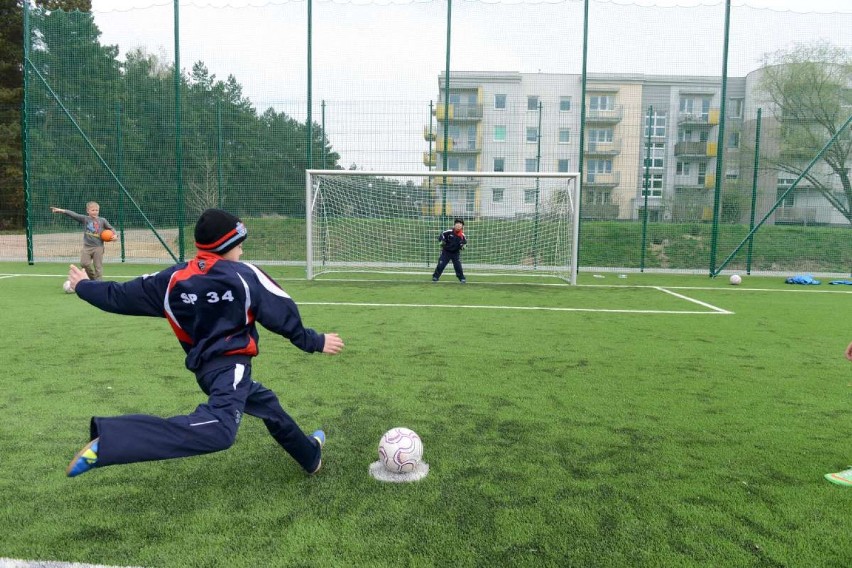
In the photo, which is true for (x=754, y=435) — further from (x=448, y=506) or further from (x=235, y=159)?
(x=235, y=159)

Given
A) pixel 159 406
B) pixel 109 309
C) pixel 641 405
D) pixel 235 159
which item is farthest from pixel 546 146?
pixel 109 309

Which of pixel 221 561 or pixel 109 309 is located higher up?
pixel 109 309

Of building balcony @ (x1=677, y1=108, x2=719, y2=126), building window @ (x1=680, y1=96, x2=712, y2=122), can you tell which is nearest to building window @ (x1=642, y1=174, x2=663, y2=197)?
building balcony @ (x1=677, y1=108, x2=719, y2=126)

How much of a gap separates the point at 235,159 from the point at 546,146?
27.9 ft

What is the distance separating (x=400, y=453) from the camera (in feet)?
10.6

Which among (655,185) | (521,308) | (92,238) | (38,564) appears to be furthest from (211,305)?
(655,185)

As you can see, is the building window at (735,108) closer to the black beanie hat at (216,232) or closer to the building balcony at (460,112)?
the building balcony at (460,112)

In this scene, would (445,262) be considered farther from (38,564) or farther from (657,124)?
(38,564)

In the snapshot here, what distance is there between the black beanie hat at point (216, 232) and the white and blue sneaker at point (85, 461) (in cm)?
96

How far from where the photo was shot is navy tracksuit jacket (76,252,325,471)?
8.57ft

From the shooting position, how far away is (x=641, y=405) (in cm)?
451

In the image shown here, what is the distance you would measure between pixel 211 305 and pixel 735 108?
16.1 m

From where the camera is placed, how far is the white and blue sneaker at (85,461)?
2277mm

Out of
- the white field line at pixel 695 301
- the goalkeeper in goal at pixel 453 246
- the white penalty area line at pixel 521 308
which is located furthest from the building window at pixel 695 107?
the white penalty area line at pixel 521 308
